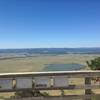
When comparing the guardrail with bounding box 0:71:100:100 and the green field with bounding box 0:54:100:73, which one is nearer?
the guardrail with bounding box 0:71:100:100

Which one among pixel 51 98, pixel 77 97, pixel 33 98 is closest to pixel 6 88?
pixel 33 98

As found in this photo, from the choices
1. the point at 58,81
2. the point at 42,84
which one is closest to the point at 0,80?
the point at 42,84

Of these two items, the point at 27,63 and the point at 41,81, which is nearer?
the point at 41,81

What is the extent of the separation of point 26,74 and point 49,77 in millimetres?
443

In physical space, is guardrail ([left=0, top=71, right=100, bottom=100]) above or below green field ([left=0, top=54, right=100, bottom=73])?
above

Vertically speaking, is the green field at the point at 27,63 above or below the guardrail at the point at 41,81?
below

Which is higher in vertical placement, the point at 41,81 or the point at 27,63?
→ the point at 41,81

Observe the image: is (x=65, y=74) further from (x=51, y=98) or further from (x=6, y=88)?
(x=6, y=88)

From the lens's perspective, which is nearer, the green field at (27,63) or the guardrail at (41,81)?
the guardrail at (41,81)

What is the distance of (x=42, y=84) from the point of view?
4926mm

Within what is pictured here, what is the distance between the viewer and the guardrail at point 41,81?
15.8 ft

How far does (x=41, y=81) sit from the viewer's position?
16.2ft

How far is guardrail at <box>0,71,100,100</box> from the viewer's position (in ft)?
15.8

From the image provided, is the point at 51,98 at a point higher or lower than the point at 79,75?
lower
